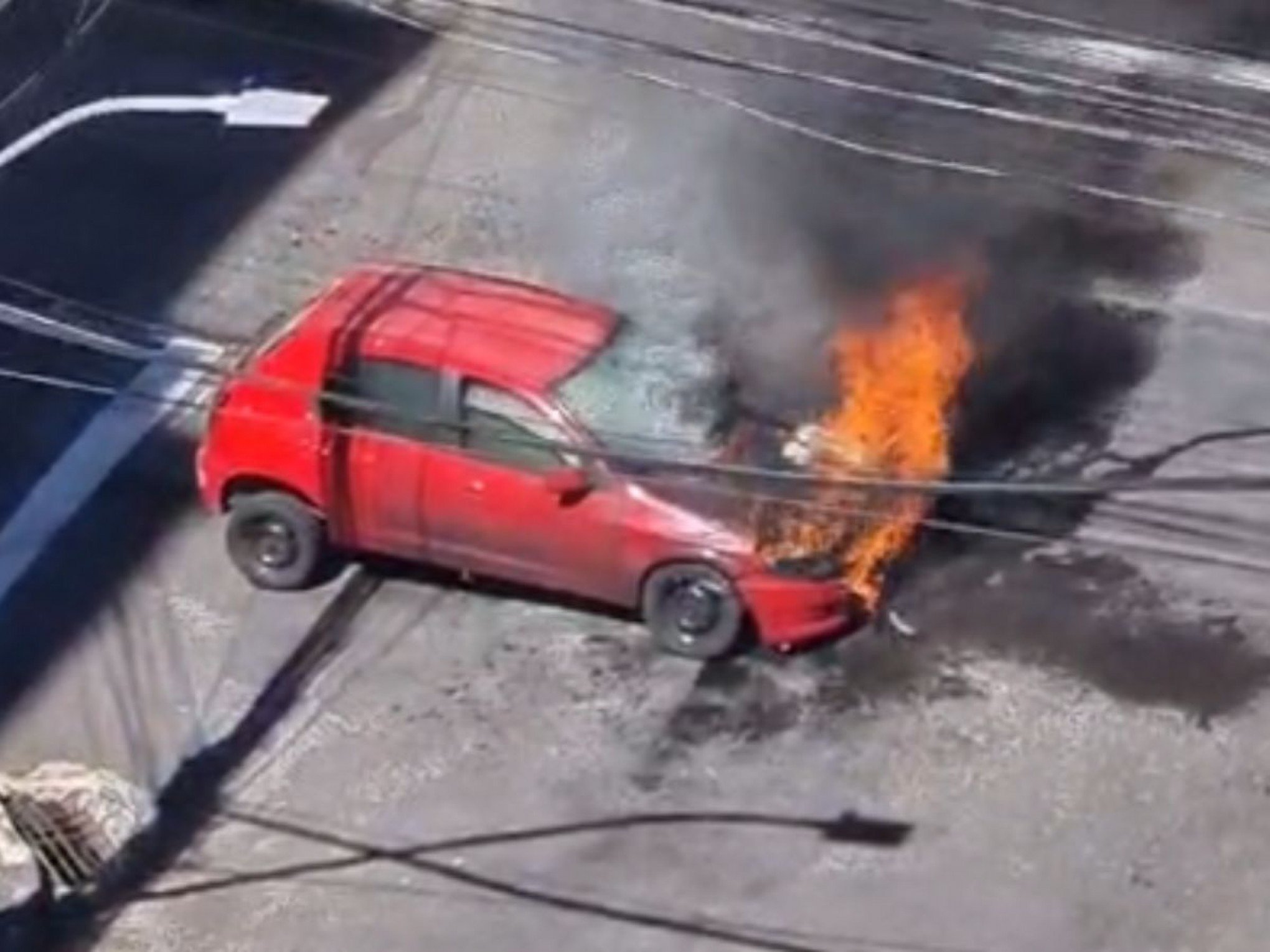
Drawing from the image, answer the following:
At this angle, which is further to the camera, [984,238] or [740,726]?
[984,238]

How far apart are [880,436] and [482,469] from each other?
2.15 metres

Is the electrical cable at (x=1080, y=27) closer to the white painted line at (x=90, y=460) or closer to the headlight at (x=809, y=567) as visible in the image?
the white painted line at (x=90, y=460)

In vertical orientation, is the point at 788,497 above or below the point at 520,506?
above

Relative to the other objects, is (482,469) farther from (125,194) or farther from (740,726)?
(125,194)

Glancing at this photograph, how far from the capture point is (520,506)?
20.9 m

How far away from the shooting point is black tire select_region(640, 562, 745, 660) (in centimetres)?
2089

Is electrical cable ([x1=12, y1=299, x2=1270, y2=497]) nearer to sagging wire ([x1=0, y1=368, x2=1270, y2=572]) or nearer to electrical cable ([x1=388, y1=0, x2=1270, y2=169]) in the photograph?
sagging wire ([x1=0, y1=368, x2=1270, y2=572])

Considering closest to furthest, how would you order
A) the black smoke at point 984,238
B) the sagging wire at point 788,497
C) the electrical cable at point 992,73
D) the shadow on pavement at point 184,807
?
the shadow on pavement at point 184,807
the sagging wire at point 788,497
the black smoke at point 984,238
the electrical cable at point 992,73

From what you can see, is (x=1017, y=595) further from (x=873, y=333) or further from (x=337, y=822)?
(x=337, y=822)

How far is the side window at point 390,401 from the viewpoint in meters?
20.9

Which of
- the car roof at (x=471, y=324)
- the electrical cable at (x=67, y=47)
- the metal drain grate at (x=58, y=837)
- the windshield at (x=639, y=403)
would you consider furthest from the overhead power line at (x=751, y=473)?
the electrical cable at (x=67, y=47)

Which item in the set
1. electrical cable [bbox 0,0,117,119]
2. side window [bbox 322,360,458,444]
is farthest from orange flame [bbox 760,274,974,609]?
electrical cable [bbox 0,0,117,119]

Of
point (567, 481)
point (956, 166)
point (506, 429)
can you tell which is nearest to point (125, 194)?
point (956, 166)

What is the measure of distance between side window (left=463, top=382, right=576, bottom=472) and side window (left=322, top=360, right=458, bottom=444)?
0.42 feet
